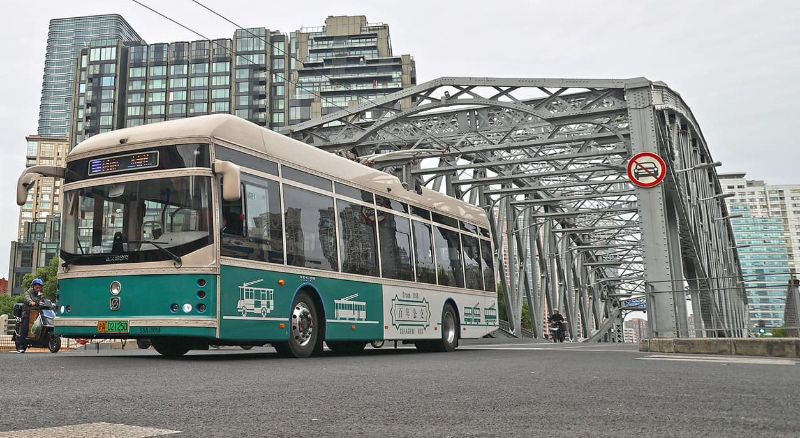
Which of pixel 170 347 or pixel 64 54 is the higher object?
pixel 64 54

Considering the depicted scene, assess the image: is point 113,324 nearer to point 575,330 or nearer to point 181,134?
point 181,134

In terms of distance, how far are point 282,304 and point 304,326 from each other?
0.73 metres

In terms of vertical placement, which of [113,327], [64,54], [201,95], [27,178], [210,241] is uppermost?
[64,54]

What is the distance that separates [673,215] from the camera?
2811 cm

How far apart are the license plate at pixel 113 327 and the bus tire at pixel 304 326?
2.09 metres

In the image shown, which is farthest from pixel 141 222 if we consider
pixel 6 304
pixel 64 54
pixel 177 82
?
pixel 64 54

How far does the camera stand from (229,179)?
8.60m

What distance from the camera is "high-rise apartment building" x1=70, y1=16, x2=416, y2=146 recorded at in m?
108

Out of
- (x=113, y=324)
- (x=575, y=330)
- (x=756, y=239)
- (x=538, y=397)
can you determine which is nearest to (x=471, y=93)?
(x=113, y=324)

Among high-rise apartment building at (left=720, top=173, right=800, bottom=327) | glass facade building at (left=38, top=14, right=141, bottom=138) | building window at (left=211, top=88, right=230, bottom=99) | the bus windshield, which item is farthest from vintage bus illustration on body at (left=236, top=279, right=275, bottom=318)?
glass facade building at (left=38, top=14, right=141, bottom=138)

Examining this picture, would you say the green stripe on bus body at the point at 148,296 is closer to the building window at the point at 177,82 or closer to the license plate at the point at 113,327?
the license plate at the point at 113,327

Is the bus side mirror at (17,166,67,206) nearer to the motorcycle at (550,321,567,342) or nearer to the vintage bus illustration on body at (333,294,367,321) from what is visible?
the vintage bus illustration on body at (333,294,367,321)

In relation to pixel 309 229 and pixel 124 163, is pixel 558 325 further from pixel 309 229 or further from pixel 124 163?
pixel 124 163

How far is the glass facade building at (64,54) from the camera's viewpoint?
180000 millimetres
